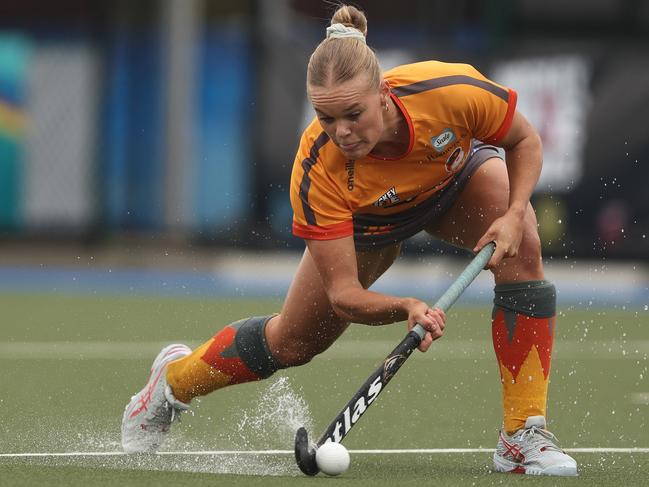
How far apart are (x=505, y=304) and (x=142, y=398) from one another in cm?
123

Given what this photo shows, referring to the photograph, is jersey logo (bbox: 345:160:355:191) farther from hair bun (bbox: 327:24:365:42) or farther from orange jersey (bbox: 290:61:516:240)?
hair bun (bbox: 327:24:365:42)

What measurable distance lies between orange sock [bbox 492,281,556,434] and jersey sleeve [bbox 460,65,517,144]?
1.57 feet

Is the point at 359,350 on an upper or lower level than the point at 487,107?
lower

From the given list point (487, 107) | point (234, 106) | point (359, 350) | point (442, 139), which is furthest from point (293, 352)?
point (234, 106)

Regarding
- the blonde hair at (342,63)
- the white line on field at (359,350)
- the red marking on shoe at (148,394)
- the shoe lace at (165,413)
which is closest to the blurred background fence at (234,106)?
the white line on field at (359,350)

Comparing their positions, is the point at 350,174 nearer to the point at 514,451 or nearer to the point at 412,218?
the point at 412,218

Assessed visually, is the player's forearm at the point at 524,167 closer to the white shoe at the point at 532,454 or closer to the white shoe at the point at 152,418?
the white shoe at the point at 532,454

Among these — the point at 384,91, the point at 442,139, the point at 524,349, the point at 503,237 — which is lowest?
the point at 524,349

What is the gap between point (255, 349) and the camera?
16.2ft

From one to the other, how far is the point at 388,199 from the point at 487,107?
392mm

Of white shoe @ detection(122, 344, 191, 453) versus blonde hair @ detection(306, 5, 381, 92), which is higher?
blonde hair @ detection(306, 5, 381, 92)

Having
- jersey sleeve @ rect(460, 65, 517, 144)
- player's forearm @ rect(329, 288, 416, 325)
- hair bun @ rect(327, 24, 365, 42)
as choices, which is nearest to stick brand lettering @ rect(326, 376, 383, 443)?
player's forearm @ rect(329, 288, 416, 325)

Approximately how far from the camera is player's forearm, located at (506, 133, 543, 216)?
4.68 m

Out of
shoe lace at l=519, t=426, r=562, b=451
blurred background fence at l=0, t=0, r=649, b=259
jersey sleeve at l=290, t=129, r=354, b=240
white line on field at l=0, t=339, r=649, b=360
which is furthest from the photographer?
blurred background fence at l=0, t=0, r=649, b=259
